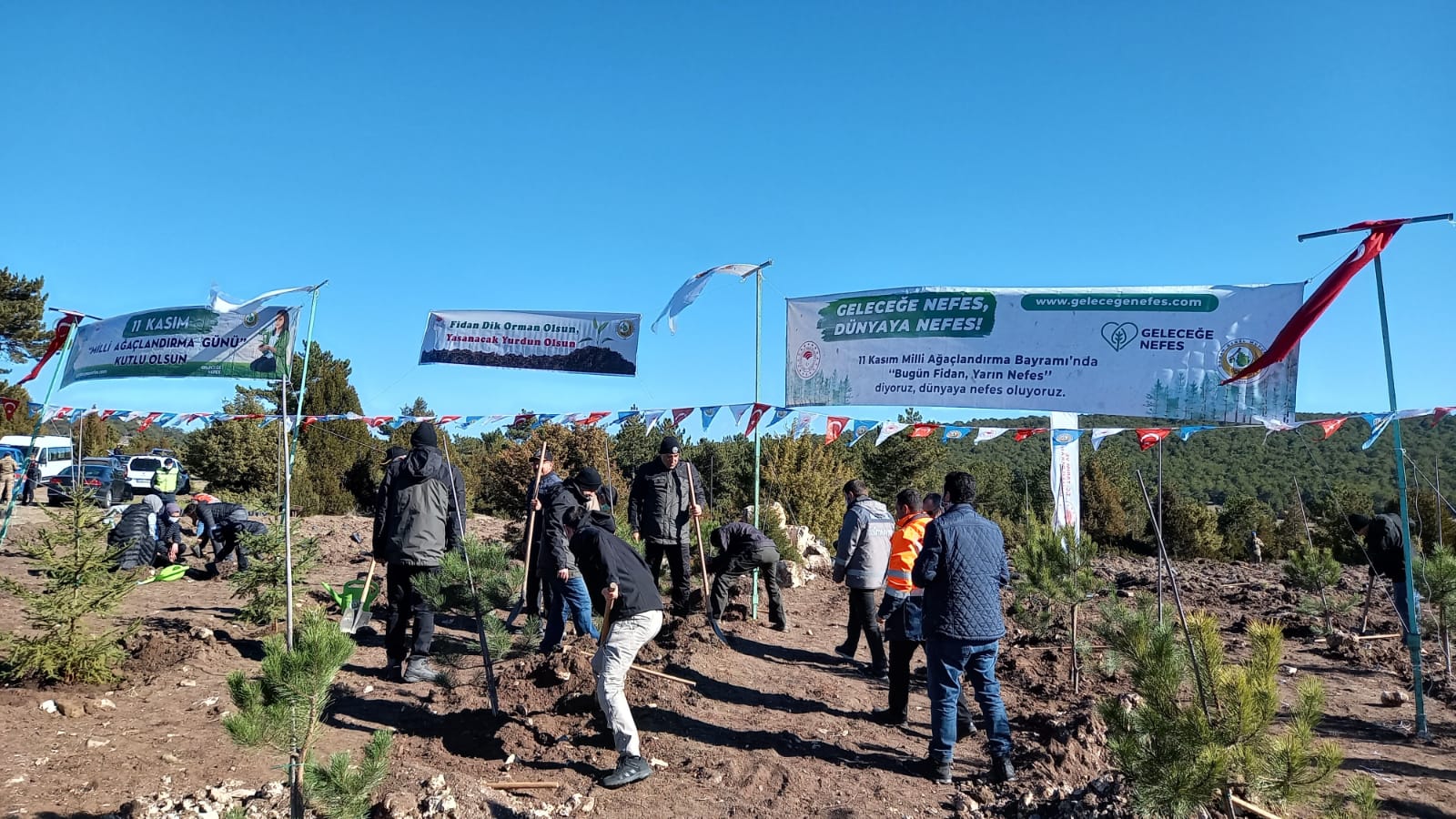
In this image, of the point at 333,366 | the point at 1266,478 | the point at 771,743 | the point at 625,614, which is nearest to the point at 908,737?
the point at 771,743

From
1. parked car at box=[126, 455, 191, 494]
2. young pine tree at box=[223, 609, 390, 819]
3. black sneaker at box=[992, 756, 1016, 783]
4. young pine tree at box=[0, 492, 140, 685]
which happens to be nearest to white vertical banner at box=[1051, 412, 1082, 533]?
black sneaker at box=[992, 756, 1016, 783]

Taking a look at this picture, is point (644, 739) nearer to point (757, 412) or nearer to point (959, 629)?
point (959, 629)

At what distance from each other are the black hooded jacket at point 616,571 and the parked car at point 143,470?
2414 cm

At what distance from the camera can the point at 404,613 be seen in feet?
20.4

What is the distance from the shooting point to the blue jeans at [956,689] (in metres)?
4.50

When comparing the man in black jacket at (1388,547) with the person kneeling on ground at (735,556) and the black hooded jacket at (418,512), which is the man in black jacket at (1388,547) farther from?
the black hooded jacket at (418,512)

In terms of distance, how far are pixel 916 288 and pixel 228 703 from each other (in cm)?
704

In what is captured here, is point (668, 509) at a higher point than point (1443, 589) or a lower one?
higher

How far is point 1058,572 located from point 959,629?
113 inches

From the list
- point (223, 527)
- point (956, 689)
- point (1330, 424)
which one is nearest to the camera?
point (956, 689)

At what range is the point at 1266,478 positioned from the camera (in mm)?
41562

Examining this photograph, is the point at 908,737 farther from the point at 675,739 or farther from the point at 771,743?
the point at 675,739

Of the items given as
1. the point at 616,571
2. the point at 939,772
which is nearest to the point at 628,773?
the point at 616,571

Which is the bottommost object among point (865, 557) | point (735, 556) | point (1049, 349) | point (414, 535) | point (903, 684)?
point (903, 684)
